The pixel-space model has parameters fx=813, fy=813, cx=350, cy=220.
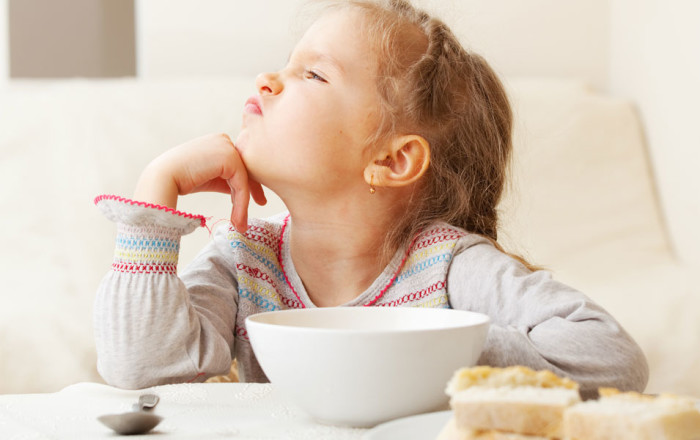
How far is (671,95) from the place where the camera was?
6.93ft

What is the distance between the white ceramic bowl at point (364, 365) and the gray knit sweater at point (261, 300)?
0.77 ft

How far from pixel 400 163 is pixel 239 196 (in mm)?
240

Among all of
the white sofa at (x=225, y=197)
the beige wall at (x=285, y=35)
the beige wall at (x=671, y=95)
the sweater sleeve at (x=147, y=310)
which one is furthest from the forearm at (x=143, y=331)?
the beige wall at (x=285, y=35)

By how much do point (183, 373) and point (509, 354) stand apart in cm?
39

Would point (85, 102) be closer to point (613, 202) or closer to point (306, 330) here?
point (613, 202)

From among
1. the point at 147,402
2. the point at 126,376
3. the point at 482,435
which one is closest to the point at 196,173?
the point at 126,376

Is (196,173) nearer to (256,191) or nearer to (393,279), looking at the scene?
(256,191)

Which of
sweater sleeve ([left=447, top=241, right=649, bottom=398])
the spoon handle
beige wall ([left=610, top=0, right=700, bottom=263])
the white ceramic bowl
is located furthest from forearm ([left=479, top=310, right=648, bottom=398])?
beige wall ([left=610, top=0, right=700, bottom=263])

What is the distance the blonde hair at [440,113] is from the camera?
1.16 metres

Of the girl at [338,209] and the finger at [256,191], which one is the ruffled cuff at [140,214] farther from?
the finger at [256,191]

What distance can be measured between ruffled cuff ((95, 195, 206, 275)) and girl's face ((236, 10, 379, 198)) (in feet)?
0.62

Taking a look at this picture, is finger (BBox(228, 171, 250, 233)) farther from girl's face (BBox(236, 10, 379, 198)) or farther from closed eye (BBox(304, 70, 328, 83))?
closed eye (BBox(304, 70, 328, 83))

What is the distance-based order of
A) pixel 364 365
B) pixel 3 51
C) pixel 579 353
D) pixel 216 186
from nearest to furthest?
pixel 364 365 → pixel 579 353 → pixel 216 186 → pixel 3 51

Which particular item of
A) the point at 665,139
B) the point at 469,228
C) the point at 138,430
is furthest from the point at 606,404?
the point at 665,139
